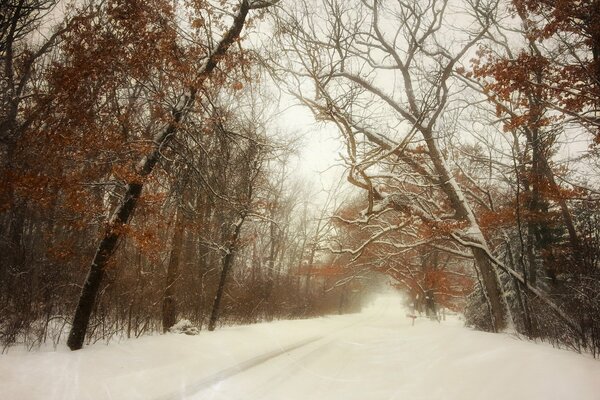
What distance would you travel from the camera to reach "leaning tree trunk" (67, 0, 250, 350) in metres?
6.27

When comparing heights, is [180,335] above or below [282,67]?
below

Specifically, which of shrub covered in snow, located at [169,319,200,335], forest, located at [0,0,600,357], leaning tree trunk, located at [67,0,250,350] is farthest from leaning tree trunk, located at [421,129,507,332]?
shrub covered in snow, located at [169,319,200,335]

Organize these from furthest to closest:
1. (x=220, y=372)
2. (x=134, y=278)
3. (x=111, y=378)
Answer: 1. (x=134, y=278)
2. (x=220, y=372)
3. (x=111, y=378)

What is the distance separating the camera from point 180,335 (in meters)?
8.47

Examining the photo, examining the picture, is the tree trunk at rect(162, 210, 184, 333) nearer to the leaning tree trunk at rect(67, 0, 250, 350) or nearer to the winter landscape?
the winter landscape

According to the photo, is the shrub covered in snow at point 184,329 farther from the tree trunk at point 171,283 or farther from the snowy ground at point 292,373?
the tree trunk at point 171,283

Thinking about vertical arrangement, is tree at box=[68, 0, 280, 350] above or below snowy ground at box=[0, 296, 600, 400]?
above

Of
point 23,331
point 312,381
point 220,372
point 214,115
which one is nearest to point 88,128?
point 214,115

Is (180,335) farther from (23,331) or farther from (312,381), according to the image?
(312,381)

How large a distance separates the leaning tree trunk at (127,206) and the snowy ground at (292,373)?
637mm

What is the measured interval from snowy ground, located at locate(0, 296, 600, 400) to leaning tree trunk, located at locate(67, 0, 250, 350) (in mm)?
637

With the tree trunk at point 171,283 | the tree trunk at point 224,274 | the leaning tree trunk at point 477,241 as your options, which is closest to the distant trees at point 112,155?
the tree trunk at point 171,283

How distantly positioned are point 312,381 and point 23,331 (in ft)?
17.6

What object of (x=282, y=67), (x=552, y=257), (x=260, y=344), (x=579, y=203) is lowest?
(x=260, y=344)
